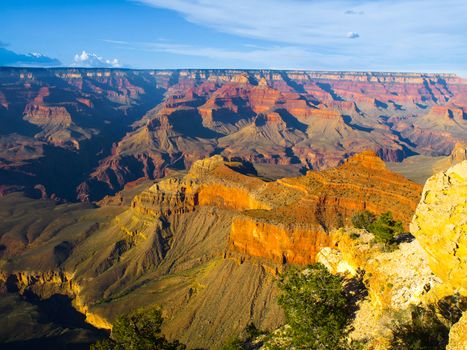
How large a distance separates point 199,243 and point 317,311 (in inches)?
1985

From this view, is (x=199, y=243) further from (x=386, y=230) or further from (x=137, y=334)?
(x=386, y=230)

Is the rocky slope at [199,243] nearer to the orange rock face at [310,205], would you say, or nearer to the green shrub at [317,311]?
the orange rock face at [310,205]

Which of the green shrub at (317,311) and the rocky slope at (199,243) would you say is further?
the rocky slope at (199,243)

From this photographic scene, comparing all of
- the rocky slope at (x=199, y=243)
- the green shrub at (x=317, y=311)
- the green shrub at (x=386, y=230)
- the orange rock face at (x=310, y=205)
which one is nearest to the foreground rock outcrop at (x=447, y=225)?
the green shrub at (x=317, y=311)

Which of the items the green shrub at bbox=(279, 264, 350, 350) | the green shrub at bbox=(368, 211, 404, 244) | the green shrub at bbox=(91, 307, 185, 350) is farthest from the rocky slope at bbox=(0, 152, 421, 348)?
the green shrub at bbox=(279, 264, 350, 350)

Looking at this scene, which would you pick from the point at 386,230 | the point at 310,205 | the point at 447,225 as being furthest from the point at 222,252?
the point at 447,225

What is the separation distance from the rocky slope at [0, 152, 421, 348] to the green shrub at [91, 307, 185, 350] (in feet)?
62.0

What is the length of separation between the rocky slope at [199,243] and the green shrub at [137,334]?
18896mm

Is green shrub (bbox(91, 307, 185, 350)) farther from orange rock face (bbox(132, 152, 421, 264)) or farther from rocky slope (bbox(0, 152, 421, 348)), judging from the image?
orange rock face (bbox(132, 152, 421, 264))

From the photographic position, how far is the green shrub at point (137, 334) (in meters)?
31.0

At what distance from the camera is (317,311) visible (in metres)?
27.2

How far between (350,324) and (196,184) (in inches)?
2355

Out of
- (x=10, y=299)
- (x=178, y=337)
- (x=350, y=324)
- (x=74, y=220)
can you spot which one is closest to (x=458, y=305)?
(x=350, y=324)

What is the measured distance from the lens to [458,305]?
68.9 feet
